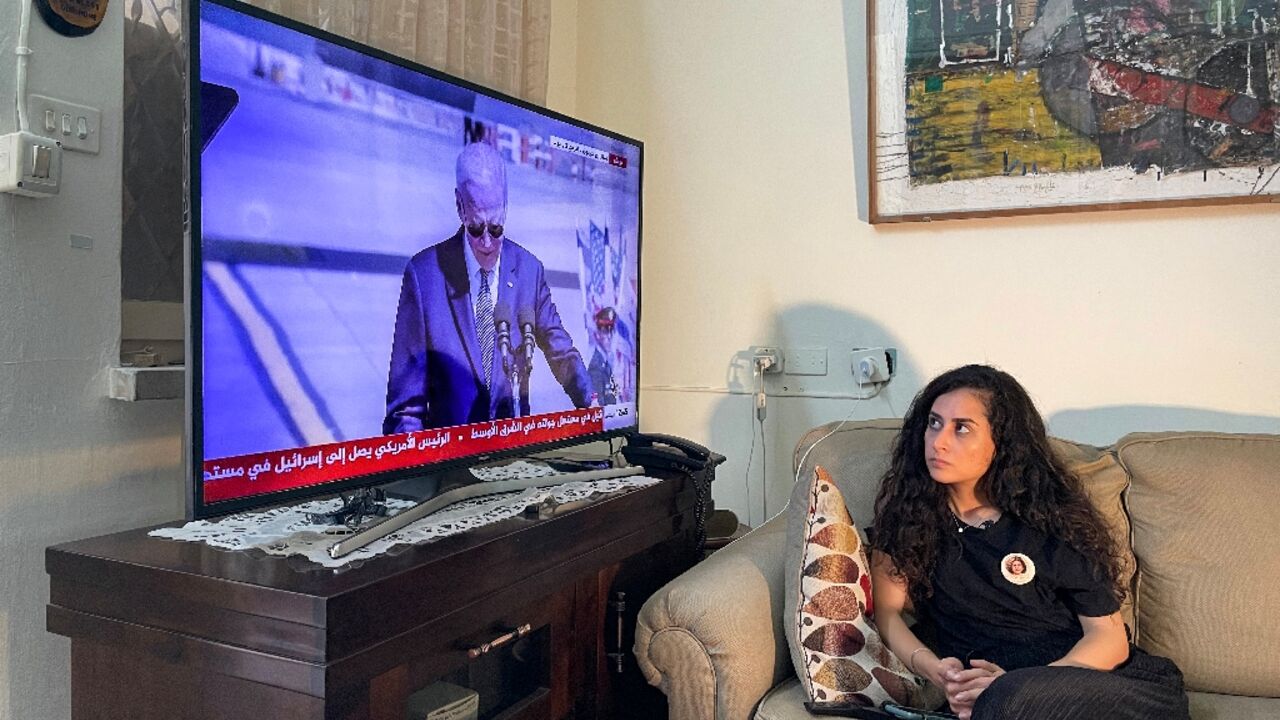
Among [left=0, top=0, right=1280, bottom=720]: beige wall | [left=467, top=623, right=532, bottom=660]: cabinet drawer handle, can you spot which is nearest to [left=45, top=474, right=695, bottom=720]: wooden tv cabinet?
[left=467, top=623, right=532, bottom=660]: cabinet drawer handle

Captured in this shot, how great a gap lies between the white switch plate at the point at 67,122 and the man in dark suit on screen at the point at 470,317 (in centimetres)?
51

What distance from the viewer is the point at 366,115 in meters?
1.45

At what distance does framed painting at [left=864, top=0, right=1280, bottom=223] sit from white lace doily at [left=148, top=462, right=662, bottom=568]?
1.21 metres

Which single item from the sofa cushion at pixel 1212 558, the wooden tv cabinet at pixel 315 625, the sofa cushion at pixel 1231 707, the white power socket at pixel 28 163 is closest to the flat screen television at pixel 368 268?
the wooden tv cabinet at pixel 315 625

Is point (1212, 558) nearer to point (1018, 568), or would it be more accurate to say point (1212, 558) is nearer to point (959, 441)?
point (1018, 568)

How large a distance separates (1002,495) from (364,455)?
1.11m

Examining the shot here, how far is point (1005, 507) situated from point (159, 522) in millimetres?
1465

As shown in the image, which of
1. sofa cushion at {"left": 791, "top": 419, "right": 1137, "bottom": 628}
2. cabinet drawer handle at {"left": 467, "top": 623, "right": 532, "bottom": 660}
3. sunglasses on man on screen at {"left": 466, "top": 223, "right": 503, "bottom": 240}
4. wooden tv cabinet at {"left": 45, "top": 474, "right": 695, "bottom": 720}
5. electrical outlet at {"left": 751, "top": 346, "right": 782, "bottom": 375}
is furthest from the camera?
electrical outlet at {"left": 751, "top": 346, "right": 782, "bottom": 375}

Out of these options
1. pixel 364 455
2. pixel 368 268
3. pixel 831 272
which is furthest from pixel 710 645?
pixel 831 272

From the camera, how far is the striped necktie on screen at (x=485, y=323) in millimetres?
1673

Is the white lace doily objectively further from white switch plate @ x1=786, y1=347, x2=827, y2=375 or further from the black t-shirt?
white switch plate @ x1=786, y1=347, x2=827, y2=375

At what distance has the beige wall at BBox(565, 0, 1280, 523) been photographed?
2.12 metres

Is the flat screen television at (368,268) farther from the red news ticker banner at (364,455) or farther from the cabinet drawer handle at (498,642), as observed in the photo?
the cabinet drawer handle at (498,642)

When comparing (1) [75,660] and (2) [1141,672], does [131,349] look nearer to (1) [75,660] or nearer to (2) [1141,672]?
(1) [75,660]
